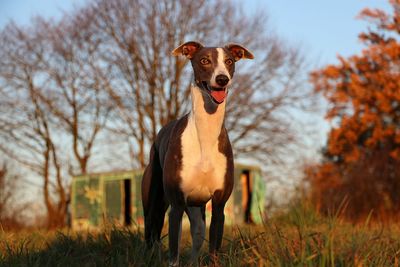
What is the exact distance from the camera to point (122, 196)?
21.2 meters

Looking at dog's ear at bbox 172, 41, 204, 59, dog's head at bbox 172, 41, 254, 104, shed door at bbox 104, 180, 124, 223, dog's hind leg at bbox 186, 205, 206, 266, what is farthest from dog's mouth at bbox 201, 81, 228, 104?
shed door at bbox 104, 180, 124, 223

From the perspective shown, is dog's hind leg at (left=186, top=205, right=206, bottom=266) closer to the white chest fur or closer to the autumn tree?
the white chest fur

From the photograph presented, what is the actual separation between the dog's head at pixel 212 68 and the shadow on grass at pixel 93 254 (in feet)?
4.70

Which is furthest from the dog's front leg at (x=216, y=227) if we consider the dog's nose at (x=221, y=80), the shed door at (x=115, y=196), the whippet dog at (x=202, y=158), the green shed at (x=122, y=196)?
the shed door at (x=115, y=196)

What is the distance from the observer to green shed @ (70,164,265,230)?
2052 centimetres

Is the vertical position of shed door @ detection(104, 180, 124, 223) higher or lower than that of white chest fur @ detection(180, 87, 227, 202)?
lower

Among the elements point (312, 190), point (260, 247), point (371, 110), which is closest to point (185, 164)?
point (260, 247)

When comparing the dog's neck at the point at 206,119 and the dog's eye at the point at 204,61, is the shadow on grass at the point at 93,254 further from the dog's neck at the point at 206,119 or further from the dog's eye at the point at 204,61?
the dog's eye at the point at 204,61

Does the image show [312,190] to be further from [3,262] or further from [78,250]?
[3,262]

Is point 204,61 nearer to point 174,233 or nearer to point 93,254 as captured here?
point 174,233

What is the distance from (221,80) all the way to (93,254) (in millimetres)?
2072

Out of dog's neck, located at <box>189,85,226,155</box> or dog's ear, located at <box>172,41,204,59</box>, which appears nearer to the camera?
dog's neck, located at <box>189,85,226,155</box>

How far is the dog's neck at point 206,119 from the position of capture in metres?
4.96

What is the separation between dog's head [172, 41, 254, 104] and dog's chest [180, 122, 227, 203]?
0.41 m
